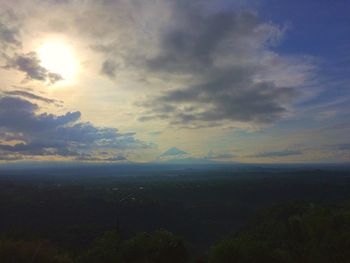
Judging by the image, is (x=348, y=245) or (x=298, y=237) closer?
(x=348, y=245)

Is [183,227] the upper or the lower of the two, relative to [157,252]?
lower

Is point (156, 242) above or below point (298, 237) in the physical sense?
above

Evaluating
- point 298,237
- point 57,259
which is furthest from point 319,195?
point 57,259

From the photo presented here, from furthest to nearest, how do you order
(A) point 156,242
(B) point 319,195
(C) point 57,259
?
1. (B) point 319,195
2. (A) point 156,242
3. (C) point 57,259

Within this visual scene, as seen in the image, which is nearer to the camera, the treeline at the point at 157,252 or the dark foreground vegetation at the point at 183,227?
the treeline at the point at 157,252

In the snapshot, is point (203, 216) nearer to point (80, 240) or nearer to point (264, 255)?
point (80, 240)

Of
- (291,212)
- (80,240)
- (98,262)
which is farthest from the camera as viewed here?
(291,212)

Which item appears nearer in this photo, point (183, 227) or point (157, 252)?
point (157, 252)

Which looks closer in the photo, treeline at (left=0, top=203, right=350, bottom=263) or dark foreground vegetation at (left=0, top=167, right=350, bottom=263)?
treeline at (left=0, top=203, right=350, bottom=263)
